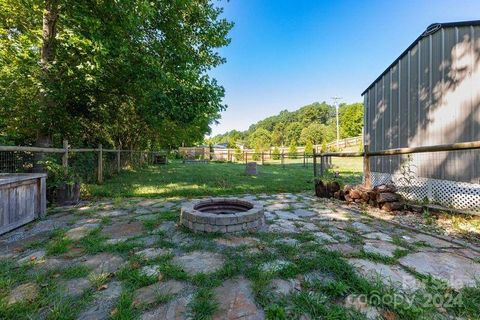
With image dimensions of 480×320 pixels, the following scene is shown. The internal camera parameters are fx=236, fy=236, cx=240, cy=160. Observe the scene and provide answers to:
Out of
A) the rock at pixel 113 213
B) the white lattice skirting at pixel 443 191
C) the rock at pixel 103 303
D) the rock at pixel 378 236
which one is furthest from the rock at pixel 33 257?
the white lattice skirting at pixel 443 191

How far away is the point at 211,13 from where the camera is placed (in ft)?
25.7

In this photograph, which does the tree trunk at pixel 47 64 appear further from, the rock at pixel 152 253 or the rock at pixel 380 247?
the rock at pixel 380 247

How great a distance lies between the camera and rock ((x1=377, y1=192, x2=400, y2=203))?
15.0 feet

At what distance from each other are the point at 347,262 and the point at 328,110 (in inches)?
2820

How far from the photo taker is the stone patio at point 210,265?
5.34ft

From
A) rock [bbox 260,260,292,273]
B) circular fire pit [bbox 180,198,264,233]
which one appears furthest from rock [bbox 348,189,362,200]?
rock [bbox 260,260,292,273]

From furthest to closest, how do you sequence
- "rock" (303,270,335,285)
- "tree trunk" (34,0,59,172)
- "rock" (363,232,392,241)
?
"tree trunk" (34,0,59,172) → "rock" (363,232,392,241) → "rock" (303,270,335,285)

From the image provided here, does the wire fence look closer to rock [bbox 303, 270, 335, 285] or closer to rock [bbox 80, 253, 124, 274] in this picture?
rock [bbox 80, 253, 124, 274]

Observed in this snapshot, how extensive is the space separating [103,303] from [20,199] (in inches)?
112

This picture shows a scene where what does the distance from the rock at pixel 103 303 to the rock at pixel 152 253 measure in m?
0.51

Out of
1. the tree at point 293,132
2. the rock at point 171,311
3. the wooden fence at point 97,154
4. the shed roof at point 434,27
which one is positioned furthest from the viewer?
the tree at point 293,132

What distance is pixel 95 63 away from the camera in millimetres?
5086

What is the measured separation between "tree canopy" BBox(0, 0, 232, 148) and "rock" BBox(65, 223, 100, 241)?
3274 mm

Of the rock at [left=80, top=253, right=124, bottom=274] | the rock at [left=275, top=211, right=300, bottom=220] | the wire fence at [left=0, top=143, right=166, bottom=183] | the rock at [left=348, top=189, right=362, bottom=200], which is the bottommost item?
the rock at [left=80, top=253, right=124, bottom=274]
